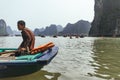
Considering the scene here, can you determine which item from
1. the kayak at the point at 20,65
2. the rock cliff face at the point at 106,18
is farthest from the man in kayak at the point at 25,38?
the rock cliff face at the point at 106,18

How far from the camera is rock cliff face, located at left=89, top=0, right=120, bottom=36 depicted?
133500mm

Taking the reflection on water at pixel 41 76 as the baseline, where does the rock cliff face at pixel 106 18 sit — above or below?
above

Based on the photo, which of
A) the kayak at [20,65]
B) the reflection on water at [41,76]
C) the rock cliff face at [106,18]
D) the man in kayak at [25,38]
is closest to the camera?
the kayak at [20,65]

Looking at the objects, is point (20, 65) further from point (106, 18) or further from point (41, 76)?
point (106, 18)

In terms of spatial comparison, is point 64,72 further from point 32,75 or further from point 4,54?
point 4,54

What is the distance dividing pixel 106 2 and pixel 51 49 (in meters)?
142

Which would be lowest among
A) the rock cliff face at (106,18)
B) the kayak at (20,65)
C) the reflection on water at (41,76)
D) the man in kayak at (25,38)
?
the reflection on water at (41,76)

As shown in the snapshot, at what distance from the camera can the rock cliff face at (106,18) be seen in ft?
438

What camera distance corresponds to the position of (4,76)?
10.7 m

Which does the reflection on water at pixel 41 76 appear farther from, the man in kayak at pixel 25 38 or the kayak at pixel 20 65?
the man in kayak at pixel 25 38

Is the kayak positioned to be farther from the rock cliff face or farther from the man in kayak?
the rock cliff face

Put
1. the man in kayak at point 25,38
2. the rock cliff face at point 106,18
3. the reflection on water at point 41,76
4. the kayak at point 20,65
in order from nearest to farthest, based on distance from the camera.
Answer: the kayak at point 20,65, the reflection on water at point 41,76, the man in kayak at point 25,38, the rock cliff face at point 106,18

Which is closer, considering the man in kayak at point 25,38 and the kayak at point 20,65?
the kayak at point 20,65

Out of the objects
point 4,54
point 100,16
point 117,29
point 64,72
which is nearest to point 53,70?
point 64,72
